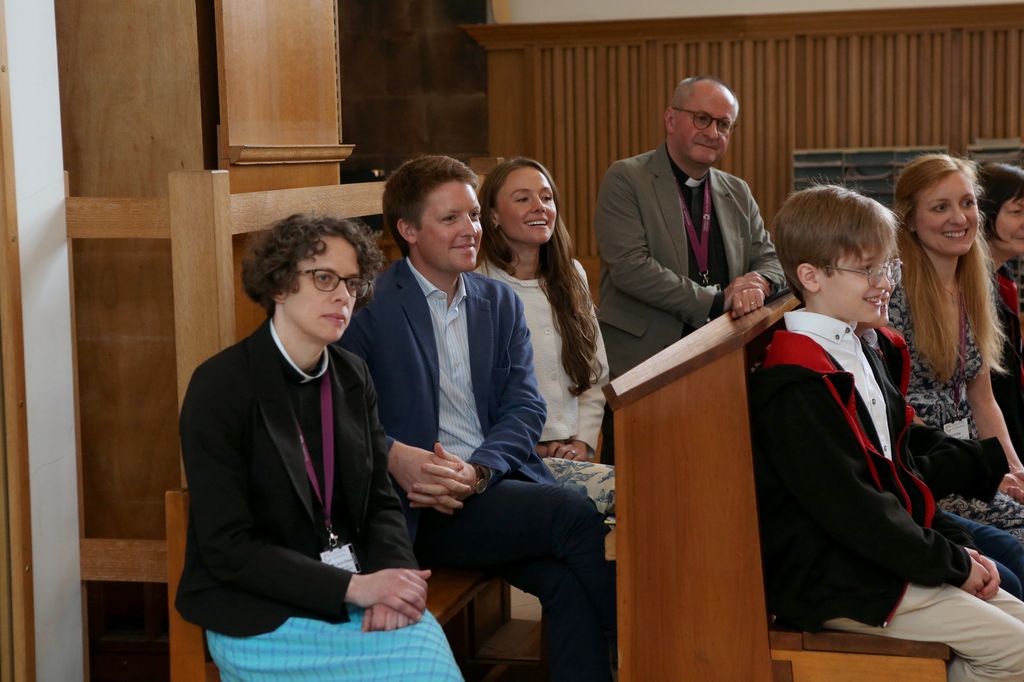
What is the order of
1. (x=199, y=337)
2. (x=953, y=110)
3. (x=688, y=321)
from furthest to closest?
(x=953, y=110) → (x=688, y=321) → (x=199, y=337)

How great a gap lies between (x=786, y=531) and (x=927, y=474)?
0.48 metres

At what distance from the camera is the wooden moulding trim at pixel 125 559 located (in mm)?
2732

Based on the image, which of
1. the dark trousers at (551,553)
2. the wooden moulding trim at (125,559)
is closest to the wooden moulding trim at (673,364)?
the dark trousers at (551,553)

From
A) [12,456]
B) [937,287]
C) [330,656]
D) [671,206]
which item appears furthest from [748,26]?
[330,656]

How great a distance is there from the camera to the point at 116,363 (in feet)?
9.80

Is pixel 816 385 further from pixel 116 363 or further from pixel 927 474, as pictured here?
pixel 116 363

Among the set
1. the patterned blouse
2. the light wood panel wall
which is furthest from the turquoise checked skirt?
the light wood panel wall

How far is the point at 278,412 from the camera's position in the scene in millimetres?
2273

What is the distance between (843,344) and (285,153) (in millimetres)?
1569

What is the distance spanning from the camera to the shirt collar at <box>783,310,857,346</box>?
254 centimetres

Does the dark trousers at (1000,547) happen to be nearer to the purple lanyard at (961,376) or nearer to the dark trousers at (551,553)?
the purple lanyard at (961,376)

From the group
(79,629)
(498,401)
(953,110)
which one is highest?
(953,110)

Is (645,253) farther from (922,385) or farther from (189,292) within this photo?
(189,292)

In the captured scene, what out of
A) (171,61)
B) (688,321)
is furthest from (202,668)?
(688,321)
